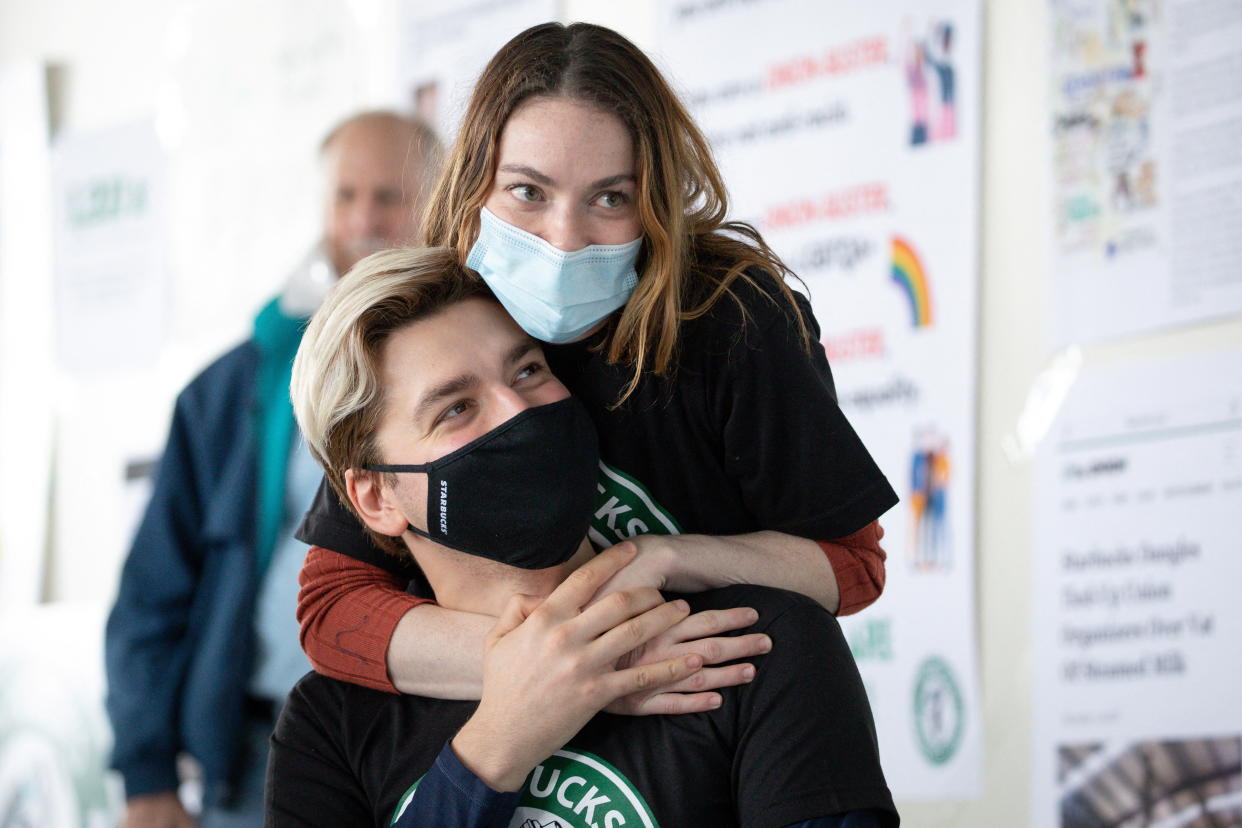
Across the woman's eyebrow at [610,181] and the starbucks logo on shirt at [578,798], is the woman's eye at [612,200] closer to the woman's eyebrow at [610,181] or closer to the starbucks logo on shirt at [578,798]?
the woman's eyebrow at [610,181]

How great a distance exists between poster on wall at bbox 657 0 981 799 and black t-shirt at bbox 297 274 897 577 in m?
1.38

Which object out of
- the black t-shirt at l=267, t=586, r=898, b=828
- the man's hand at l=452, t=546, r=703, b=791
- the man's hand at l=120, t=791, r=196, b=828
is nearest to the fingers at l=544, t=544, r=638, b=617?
Answer: the man's hand at l=452, t=546, r=703, b=791

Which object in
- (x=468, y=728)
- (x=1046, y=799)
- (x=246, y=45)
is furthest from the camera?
(x=246, y=45)

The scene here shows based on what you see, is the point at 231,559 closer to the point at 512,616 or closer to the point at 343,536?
the point at 343,536

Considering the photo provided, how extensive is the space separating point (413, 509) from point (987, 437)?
1625 mm

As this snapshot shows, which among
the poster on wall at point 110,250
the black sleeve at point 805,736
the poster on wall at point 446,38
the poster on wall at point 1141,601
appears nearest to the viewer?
the black sleeve at point 805,736

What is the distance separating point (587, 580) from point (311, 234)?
10.4ft

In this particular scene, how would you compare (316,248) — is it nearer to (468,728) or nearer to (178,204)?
(468,728)

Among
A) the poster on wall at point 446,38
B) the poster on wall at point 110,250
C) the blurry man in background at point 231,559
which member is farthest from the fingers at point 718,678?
the poster on wall at point 110,250

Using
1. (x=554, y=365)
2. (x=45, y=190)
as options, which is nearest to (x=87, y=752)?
(x=45, y=190)

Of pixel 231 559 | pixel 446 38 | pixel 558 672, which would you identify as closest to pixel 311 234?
pixel 446 38

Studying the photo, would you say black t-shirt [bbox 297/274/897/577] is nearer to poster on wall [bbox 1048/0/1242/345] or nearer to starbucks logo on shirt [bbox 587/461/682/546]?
starbucks logo on shirt [bbox 587/461/682/546]

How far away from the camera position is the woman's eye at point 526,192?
1.48 metres

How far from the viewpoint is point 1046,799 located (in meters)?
2.62
